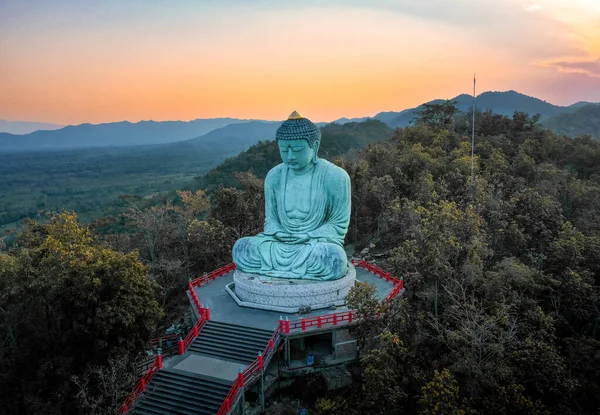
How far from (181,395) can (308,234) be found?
21.6 feet

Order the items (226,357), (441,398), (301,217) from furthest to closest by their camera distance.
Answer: (301,217)
(226,357)
(441,398)

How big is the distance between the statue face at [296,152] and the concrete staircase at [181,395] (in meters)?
7.52

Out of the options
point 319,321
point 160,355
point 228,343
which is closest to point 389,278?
point 319,321

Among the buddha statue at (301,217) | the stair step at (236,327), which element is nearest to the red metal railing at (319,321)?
the stair step at (236,327)

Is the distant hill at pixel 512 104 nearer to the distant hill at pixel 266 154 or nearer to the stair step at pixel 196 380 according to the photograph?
the distant hill at pixel 266 154

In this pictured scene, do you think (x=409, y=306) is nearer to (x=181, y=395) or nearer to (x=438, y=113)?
(x=181, y=395)

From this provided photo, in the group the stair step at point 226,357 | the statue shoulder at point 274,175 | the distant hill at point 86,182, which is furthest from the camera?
the distant hill at point 86,182

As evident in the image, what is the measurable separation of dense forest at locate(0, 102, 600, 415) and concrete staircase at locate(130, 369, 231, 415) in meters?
1.11

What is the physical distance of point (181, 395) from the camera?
39.3ft

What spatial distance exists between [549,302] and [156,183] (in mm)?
98068

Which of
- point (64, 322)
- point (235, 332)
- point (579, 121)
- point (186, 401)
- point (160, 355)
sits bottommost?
point (579, 121)

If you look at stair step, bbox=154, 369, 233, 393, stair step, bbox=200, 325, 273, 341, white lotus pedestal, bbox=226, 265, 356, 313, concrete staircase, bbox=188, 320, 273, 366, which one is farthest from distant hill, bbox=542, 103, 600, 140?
stair step, bbox=154, 369, 233, 393

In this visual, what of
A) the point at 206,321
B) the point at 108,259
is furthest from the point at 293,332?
the point at 108,259

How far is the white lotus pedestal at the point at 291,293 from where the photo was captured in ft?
48.1
